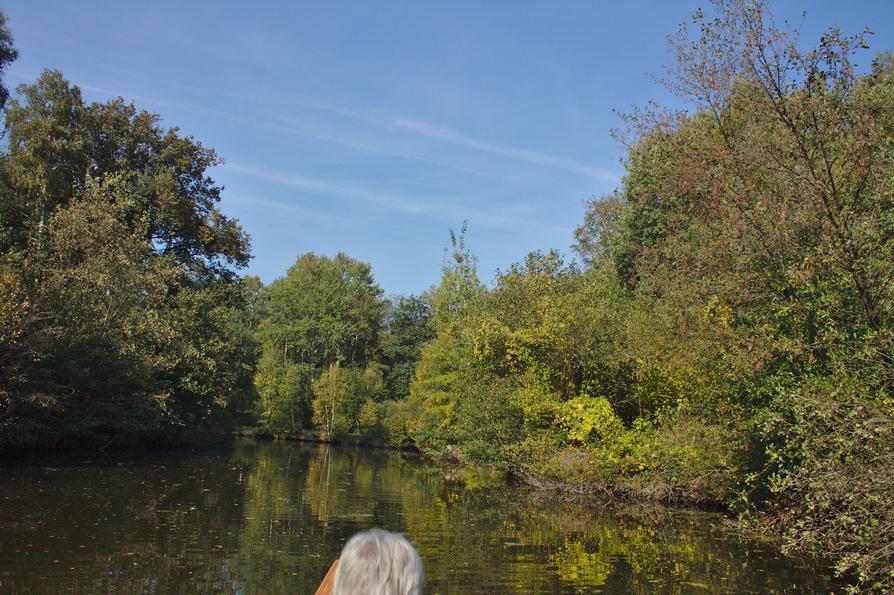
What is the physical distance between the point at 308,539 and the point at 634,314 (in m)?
13.5

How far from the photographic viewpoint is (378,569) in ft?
7.18

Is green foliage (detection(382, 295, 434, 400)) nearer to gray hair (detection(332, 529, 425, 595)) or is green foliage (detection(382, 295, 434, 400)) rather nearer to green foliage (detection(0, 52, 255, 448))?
green foliage (detection(0, 52, 255, 448))

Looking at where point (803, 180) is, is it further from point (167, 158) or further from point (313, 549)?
point (167, 158)

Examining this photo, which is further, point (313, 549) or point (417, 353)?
point (417, 353)

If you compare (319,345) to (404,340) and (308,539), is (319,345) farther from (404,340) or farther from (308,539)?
(308,539)

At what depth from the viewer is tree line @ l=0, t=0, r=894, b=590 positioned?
984cm

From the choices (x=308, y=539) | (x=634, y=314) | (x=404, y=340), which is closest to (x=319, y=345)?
(x=404, y=340)

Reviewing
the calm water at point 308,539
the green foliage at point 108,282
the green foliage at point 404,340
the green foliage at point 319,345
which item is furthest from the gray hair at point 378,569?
the green foliage at point 404,340

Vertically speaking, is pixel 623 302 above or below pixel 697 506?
above

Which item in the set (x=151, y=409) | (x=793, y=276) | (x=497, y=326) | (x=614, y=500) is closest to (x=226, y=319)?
(x=151, y=409)

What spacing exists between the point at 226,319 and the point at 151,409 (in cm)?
784

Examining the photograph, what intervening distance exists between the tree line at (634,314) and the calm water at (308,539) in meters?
1.37

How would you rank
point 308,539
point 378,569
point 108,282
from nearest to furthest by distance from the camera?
1. point 378,569
2. point 308,539
3. point 108,282

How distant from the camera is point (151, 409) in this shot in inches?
1057
